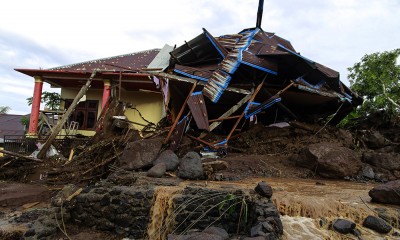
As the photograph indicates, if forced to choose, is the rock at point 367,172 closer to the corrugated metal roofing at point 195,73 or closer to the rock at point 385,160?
the rock at point 385,160

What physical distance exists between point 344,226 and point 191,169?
375cm

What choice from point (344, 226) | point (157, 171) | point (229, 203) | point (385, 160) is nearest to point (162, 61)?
point (157, 171)

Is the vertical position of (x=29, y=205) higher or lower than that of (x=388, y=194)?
lower

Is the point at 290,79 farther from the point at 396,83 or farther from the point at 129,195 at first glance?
the point at 396,83

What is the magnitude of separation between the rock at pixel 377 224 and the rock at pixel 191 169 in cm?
377

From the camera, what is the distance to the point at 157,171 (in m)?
7.14

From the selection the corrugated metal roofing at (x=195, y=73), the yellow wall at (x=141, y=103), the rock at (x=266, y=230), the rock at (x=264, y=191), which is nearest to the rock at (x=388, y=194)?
the rock at (x=264, y=191)

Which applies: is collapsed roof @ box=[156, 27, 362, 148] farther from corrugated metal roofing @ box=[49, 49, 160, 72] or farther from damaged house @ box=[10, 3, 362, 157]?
corrugated metal roofing @ box=[49, 49, 160, 72]

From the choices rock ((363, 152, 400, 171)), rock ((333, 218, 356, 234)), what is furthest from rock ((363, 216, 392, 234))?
rock ((363, 152, 400, 171))

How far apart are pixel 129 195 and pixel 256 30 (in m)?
9.18

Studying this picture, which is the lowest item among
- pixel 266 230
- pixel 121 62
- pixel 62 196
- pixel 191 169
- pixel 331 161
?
pixel 62 196

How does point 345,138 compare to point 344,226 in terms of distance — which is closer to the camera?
point 344,226

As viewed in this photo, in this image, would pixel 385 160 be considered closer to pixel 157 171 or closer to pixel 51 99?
pixel 157 171

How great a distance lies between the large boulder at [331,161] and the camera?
802cm
